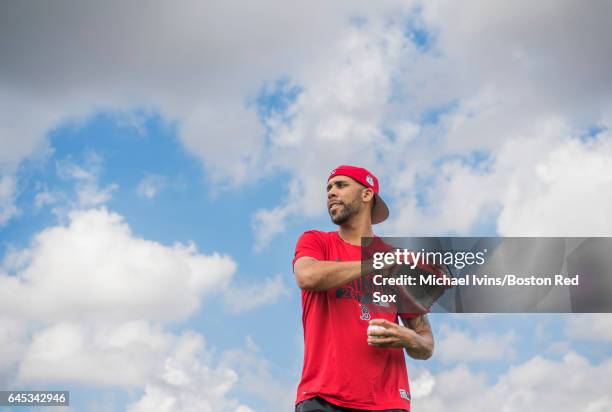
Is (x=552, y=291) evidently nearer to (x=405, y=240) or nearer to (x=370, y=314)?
(x=405, y=240)

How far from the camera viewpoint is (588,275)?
8.22m

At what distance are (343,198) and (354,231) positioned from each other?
15.1 inches

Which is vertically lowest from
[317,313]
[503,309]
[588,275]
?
[317,313]

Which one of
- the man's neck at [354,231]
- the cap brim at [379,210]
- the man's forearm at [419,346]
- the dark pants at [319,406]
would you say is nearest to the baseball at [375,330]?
the man's forearm at [419,346]

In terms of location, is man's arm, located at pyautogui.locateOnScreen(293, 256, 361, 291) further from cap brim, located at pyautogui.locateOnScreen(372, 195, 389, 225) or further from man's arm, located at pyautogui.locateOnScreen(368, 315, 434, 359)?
cap brim, located at pyautogui.locateOnScreen(372, 195, 389, 225)

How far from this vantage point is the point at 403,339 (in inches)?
233

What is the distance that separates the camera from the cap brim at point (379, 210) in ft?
24.1

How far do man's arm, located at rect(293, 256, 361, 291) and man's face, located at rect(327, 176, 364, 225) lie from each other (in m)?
0.86

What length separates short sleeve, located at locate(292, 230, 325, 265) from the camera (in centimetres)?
648

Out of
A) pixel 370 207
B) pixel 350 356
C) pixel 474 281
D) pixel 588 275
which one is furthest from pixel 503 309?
pixel 350 356

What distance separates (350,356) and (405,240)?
6.26 feet

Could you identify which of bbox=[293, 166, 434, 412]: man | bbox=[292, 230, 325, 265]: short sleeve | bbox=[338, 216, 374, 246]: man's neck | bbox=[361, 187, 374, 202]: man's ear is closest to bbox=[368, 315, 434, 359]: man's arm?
bbox=[293, 166, 434, 412]: man

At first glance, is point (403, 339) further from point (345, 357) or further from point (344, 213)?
point (344, 213)

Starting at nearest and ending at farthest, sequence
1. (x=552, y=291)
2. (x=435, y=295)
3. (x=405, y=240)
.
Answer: (x=435, y=295), (x=405, y=240), (x=552, y=291)
